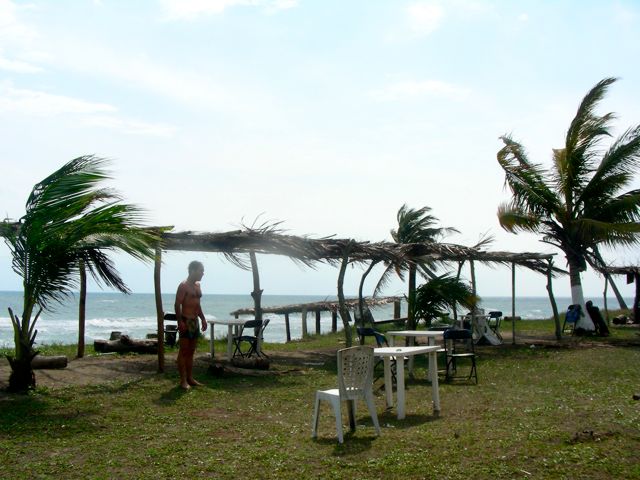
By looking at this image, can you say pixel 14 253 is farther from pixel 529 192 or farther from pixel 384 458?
pixel 529 192

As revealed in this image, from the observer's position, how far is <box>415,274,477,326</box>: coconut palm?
14.6 m

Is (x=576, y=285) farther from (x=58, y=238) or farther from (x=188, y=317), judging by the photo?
(x=58, y=238)

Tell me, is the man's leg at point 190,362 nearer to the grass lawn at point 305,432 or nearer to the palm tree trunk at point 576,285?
the grass lawn at point 305,432

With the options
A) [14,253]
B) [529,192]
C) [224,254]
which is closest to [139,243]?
[14,253]

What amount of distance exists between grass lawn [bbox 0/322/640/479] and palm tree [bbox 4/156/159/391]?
2.80 ft

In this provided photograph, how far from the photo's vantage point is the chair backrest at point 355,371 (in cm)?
650

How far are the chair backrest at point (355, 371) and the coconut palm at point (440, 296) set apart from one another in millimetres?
8098

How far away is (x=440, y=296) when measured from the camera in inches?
579

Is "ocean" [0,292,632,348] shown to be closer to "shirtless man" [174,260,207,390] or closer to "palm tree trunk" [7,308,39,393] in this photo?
"palm tree trunk" [7,308,39,393]

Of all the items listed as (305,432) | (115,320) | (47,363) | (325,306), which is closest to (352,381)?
(305,432)

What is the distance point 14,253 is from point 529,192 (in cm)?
1331

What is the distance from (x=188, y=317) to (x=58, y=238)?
1.97m

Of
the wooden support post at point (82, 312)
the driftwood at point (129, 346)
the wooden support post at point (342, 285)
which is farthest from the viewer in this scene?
the wooden support post at point (342, 285)

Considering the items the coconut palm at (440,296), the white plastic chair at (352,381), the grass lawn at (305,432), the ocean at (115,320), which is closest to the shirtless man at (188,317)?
the grass lawn at (305,432)
